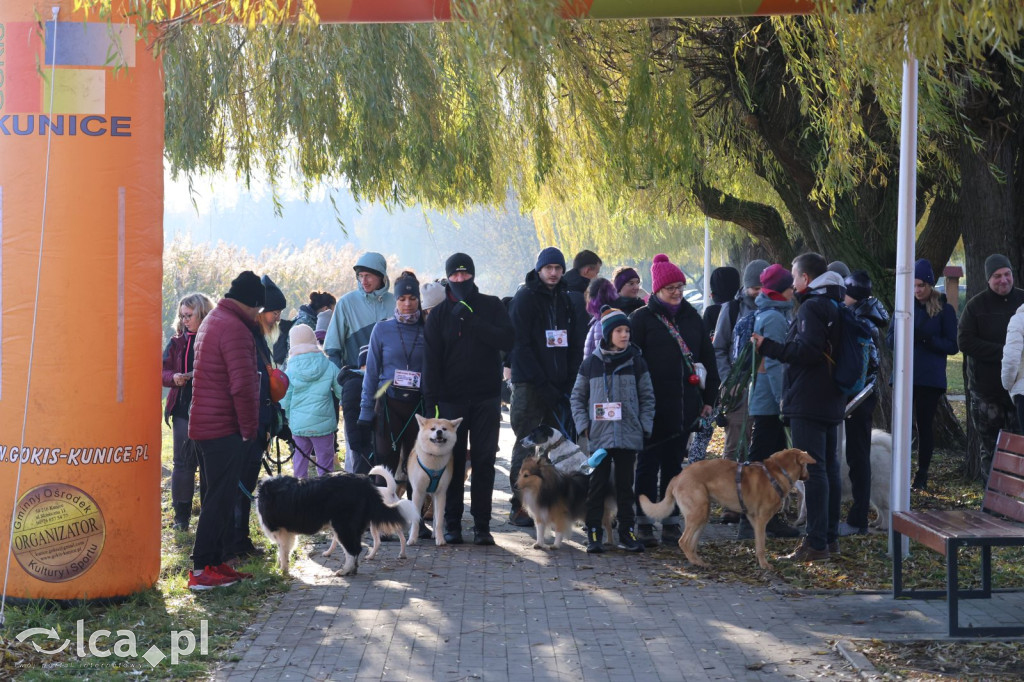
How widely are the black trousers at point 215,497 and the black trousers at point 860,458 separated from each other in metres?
4.87

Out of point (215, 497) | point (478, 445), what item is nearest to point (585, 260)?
point (478, 445)

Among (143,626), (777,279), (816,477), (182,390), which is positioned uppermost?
(777,279)

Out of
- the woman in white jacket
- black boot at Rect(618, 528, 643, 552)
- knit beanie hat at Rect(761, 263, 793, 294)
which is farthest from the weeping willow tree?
black boot at Rect(618, 528, 643, 552)

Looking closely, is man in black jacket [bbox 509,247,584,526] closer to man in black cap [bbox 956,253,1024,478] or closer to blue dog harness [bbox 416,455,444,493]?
blue dog harness [bbox 416,455,444,493]

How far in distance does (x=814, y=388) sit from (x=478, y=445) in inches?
103

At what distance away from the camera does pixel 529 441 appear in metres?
9.19

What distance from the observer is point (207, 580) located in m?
7.54

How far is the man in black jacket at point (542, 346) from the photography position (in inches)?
386

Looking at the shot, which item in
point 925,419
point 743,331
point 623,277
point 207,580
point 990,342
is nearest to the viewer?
point 207,580

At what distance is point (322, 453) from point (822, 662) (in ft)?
18.5

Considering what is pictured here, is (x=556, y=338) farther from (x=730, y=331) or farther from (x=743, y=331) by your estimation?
(x=730, y=331)

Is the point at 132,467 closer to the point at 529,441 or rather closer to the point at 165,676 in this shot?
the point at 165,676

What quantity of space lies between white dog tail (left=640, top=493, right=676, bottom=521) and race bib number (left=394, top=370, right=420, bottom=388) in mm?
2033

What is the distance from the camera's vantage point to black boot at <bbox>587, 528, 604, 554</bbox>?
29.1 ft
